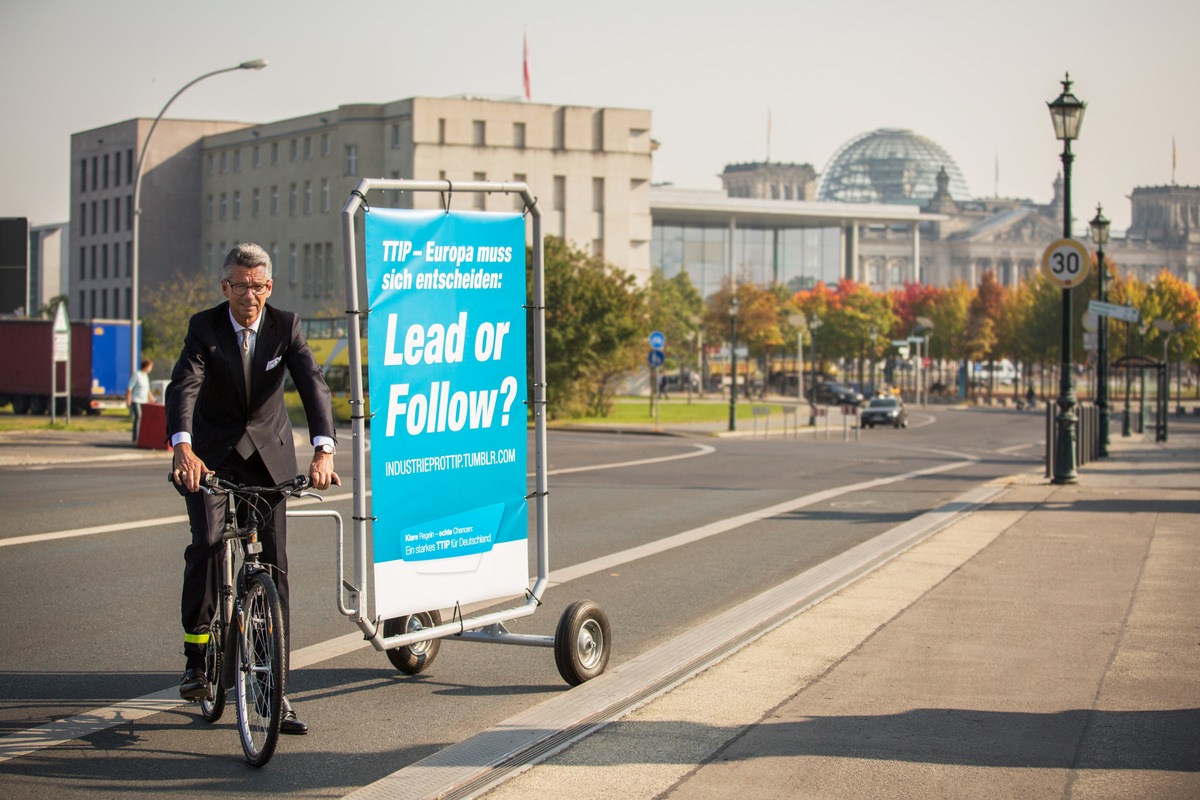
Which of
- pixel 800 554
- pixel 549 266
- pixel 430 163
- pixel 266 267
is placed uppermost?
pixel 430 163

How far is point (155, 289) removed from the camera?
3703 inches

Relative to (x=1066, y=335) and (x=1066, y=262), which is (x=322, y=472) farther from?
(x=1066, y=335)

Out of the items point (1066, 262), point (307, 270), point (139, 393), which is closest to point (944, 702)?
point (1066, 262)

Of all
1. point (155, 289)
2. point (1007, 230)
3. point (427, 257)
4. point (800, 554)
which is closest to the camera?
point (427, 257)

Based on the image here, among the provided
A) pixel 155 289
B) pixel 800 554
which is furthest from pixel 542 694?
pixel 155 289

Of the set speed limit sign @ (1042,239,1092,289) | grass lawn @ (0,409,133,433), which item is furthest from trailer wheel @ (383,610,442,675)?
grass lawn @ (0,409,133,433)

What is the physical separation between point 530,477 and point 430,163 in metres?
59.5

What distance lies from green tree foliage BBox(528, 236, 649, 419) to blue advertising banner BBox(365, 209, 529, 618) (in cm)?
4349

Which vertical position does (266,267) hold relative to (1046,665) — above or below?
above

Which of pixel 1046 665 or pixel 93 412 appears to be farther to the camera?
pixel 93 412

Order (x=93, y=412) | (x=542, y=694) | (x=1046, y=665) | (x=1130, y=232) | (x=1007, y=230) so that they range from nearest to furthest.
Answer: (x=542, y=694), (x=1046, y=665), (x=93, y=412), (x=1007, y=230), (x=1130, y=232)

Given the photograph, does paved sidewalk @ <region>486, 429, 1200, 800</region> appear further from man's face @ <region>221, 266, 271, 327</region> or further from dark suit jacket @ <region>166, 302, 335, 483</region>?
man's face @ <region>221, 266, 271, 327</region>

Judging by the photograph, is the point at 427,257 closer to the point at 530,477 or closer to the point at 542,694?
the point at 542,694

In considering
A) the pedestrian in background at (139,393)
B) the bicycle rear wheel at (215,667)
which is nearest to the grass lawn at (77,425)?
the pedestrian in background at (139,393)
